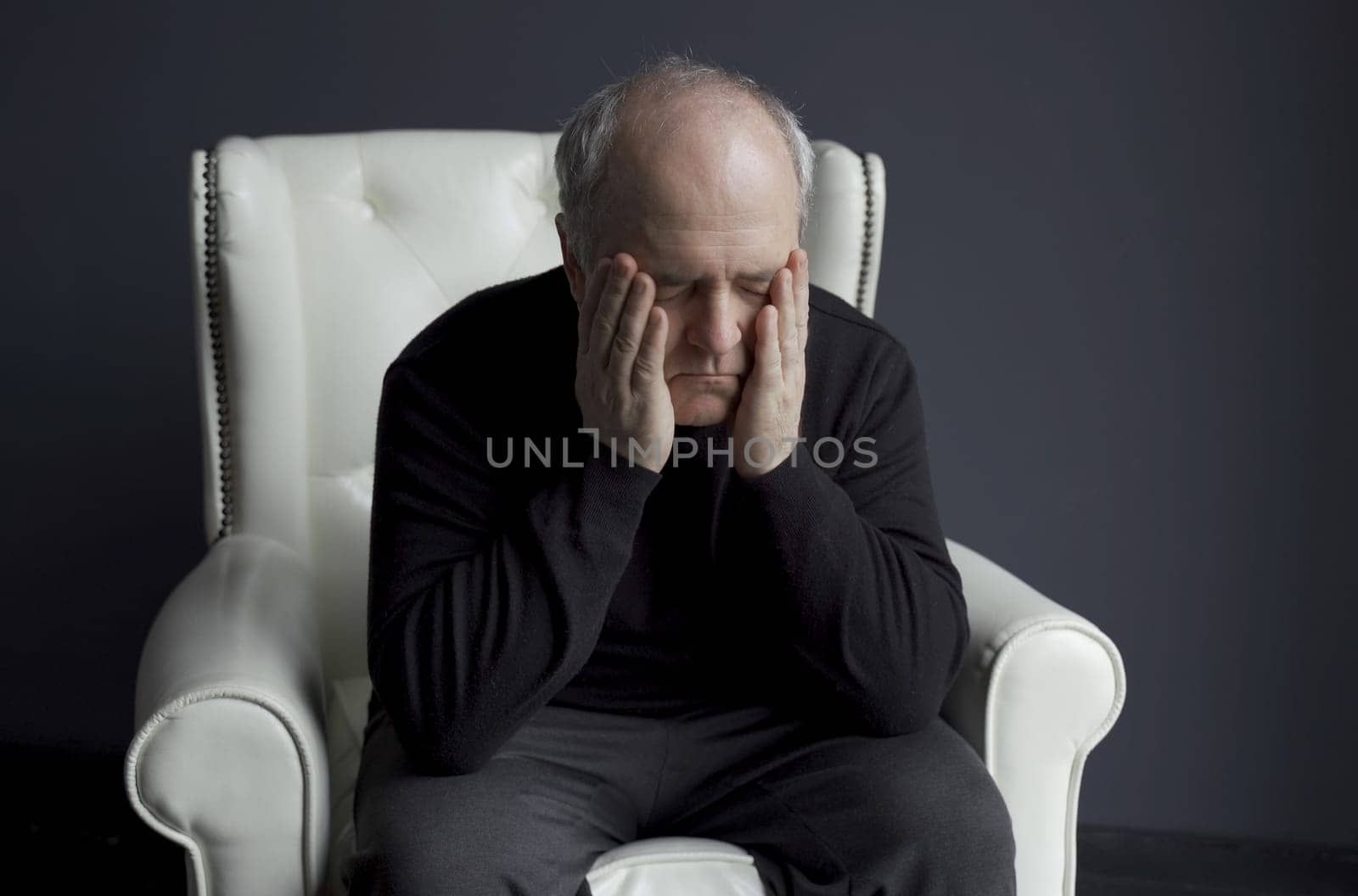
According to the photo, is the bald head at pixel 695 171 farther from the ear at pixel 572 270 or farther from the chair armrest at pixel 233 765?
the chair armrest at pixel 233 765

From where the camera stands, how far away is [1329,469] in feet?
6.43

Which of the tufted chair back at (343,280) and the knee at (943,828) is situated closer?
the knee at (943,828)

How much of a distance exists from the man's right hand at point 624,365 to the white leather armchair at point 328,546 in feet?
1.19

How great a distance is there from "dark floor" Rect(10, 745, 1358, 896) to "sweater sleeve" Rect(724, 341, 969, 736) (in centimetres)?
100

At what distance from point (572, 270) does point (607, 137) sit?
14cm

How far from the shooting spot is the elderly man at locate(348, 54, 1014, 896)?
1136 mm

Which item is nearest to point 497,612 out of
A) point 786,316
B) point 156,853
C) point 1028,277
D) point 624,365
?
point 624,365

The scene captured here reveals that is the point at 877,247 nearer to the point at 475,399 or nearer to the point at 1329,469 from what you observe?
the point at 475,399

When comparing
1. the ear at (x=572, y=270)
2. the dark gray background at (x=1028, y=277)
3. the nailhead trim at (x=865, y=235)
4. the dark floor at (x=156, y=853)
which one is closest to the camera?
the ear at (x=572, y=270)

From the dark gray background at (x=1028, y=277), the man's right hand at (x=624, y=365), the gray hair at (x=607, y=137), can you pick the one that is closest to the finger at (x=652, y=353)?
the man's right hand at (x=624, y=365)

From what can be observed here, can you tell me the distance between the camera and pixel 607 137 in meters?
1.17

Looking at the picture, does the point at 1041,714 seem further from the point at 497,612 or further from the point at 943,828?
the point at 497,612

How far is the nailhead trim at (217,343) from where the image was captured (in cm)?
156

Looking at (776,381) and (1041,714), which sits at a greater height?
(776,381)
